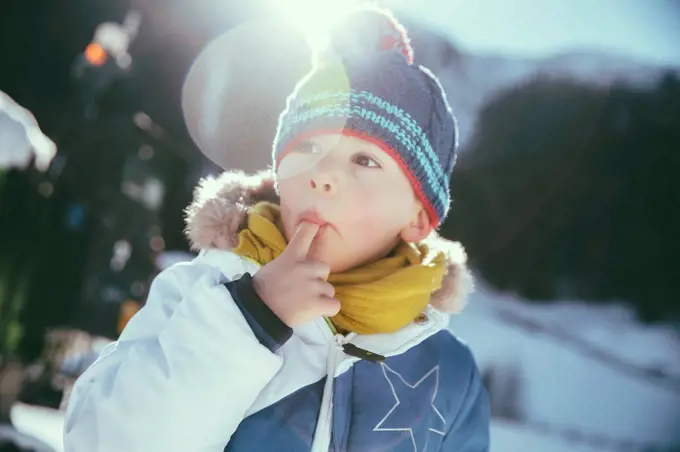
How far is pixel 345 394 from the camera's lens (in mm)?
835

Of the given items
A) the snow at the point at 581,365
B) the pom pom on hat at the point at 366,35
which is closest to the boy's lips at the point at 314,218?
the pom pom on hat at the point at 366,35

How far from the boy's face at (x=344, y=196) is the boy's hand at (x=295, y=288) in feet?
0.28

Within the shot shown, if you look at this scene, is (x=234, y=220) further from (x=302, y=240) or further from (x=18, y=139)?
(x=18, y=139)

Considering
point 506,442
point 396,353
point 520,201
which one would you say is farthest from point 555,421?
point 396,353

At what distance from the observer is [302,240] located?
30.2 inches

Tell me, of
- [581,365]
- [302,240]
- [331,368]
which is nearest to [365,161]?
[302,240]

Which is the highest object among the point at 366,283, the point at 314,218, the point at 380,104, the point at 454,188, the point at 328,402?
the point at 380,104

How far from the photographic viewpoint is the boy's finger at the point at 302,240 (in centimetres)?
75

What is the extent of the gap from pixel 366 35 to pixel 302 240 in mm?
448

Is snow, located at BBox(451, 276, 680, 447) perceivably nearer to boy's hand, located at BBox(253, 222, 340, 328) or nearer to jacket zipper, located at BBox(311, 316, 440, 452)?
jacket zipper, located at BBox(311, 316, 440, 452)

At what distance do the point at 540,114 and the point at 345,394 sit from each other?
18.5ft

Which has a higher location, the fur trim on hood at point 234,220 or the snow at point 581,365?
the fur trim on hood at point 234,220

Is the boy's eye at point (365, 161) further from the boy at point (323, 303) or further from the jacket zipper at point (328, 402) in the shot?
the jacket zipper at point (328, 402)

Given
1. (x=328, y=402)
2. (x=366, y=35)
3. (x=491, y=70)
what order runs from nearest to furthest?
(x=328, y=402)
(x=366, y=35)
(x=491, y=70)
